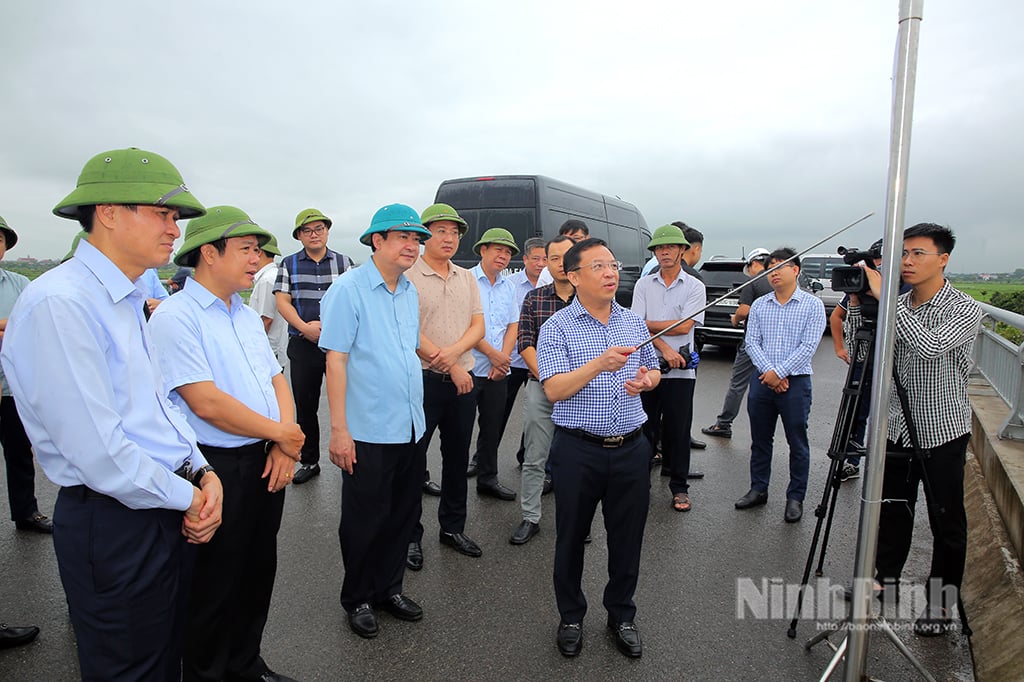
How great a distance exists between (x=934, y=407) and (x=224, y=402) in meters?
3.14

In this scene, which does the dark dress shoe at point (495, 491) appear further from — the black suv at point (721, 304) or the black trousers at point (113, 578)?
the black suv at point (721, 304)

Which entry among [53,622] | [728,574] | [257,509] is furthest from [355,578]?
[728,574]

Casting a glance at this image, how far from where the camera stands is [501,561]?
12.5 feet

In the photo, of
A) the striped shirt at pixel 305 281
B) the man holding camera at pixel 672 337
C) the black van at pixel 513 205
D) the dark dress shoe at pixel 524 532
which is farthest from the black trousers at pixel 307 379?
the black van at pixel 513 205

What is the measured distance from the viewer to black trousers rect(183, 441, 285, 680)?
231cm

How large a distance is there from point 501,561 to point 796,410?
2434 millimetres

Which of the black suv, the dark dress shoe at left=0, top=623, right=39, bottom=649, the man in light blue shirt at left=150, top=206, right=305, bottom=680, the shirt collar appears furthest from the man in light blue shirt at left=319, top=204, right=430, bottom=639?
the black suv

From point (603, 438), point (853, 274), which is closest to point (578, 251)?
point (603, 438)

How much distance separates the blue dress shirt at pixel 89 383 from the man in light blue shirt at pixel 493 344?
2.93 m

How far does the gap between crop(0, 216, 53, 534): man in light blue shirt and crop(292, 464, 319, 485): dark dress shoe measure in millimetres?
1638

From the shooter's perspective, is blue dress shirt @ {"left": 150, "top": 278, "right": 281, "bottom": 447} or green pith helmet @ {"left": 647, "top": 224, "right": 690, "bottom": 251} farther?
green pith helmet @ {"left": 647, "top": 224, "right": 690, "bottom": 251}

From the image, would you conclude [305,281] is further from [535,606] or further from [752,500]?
[752,500]

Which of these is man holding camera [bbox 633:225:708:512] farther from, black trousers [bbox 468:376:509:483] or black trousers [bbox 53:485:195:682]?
black trousers [bbox 53:485:195:682]

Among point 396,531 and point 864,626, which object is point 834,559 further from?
point 396,531
